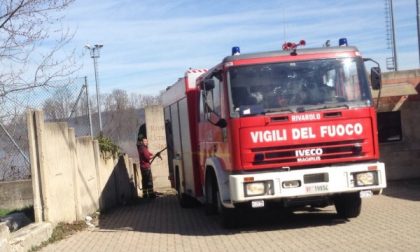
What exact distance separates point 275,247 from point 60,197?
4.88m

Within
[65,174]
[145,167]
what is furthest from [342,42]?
[145,167]

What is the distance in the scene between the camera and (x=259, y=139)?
9.60 metres

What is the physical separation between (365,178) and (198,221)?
3.95 m

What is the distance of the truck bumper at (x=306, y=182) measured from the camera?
9.52m

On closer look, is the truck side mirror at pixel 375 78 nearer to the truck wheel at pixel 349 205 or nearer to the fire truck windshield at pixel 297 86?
the fire truck windshield at pixel 297 86

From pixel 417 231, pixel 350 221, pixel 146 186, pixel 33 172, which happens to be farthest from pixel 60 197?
pixel 146 186

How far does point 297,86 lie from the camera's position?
9.83 metres

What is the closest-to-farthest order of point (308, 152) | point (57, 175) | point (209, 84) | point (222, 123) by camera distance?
point (308, 152)
point (222, 123)
point (209, 84)
point (57, 175)

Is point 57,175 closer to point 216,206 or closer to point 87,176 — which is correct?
point 87,176

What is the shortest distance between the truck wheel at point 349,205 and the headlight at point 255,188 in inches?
64.2

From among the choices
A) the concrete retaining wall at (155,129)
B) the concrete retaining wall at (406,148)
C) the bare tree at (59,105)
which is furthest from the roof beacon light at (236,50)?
the concrete retaining wall at (155,129)

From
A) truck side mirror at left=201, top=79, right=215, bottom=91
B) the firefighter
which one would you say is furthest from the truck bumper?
the firefighter

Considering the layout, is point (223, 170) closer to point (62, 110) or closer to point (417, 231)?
point (417, 231)

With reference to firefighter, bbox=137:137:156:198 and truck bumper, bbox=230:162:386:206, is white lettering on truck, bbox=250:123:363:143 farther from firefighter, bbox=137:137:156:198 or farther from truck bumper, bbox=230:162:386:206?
firefighter, bbox=137:137:156:198
